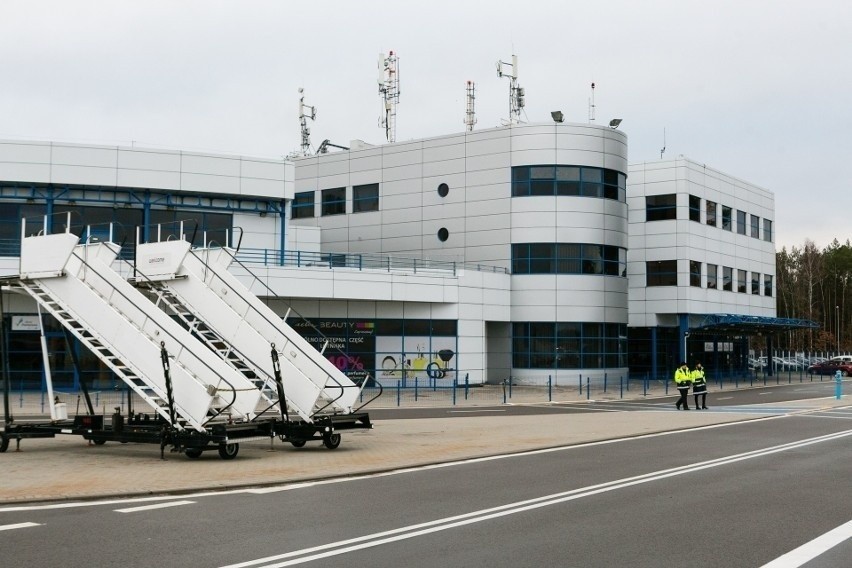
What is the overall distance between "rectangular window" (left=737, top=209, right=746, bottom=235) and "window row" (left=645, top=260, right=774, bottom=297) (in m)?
2.65

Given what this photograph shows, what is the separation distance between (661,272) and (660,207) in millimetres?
3902

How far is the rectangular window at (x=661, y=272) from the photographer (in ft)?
181

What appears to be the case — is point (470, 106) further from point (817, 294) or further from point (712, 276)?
point (817, 294)

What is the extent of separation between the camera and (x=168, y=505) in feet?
36.5

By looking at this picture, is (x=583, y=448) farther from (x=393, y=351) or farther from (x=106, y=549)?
(x=393, y=351)

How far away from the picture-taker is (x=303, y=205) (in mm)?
56094

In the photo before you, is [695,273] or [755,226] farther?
[755,226]

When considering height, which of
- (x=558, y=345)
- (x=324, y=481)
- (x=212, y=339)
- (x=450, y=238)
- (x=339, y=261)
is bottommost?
(x=324, y=481)

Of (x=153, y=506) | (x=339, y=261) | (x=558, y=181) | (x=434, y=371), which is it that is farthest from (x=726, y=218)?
(x=153, y=506)

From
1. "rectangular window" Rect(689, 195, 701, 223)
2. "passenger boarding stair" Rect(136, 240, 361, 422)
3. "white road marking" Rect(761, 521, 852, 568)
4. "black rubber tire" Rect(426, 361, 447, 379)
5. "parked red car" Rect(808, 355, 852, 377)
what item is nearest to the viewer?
"white road marking" Rect(761, 521, 852, 568)

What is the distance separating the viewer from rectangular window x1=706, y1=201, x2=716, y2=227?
5759cm

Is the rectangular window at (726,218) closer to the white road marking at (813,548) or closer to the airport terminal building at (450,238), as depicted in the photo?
the airport terminal building at (450,238)

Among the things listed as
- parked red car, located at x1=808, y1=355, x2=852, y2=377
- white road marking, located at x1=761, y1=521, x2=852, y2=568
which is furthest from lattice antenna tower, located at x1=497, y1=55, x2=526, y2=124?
white road marking, located at x1=761, y1=521, x2=852, y2=568

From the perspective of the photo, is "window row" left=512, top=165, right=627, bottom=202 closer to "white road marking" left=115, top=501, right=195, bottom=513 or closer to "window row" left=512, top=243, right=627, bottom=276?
"window row" left=512, top=243, right=627, bottom=276
